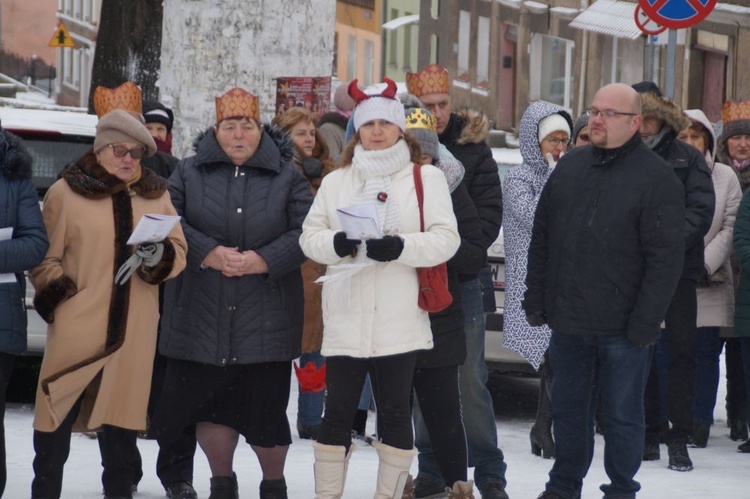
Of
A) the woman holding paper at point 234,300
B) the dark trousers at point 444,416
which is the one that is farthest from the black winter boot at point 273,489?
the dark trousers at point 444,416

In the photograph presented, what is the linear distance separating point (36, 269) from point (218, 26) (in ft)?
11.6

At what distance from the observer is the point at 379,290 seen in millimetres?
6977

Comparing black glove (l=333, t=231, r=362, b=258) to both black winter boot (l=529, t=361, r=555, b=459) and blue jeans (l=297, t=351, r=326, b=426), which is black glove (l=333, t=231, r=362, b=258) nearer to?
blue jeans (l=297, t=351, r=326, b=426)

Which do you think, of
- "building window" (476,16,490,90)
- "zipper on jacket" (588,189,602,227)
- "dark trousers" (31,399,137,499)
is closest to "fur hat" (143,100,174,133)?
"dark trousers" (31,399,137,499)

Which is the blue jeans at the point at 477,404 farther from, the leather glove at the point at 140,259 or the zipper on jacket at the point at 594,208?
the leather glove at the point at 140,259

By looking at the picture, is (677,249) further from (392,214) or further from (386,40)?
(386,40)

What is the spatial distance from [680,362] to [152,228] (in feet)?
11.0

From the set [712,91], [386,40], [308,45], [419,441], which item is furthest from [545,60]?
[419,441]

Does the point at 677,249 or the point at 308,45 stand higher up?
the point at 308,45

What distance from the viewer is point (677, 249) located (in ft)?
23.8

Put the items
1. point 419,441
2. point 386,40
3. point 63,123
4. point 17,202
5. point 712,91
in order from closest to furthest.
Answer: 1. point 17,202
2. point 419,441
3. point 63,123
4. point 712,91
5. point 386,40

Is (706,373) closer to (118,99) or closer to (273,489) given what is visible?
(273,489)

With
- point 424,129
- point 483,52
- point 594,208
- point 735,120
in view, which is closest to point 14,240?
point 424,129

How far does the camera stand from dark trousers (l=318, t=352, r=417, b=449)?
7.00 metres
